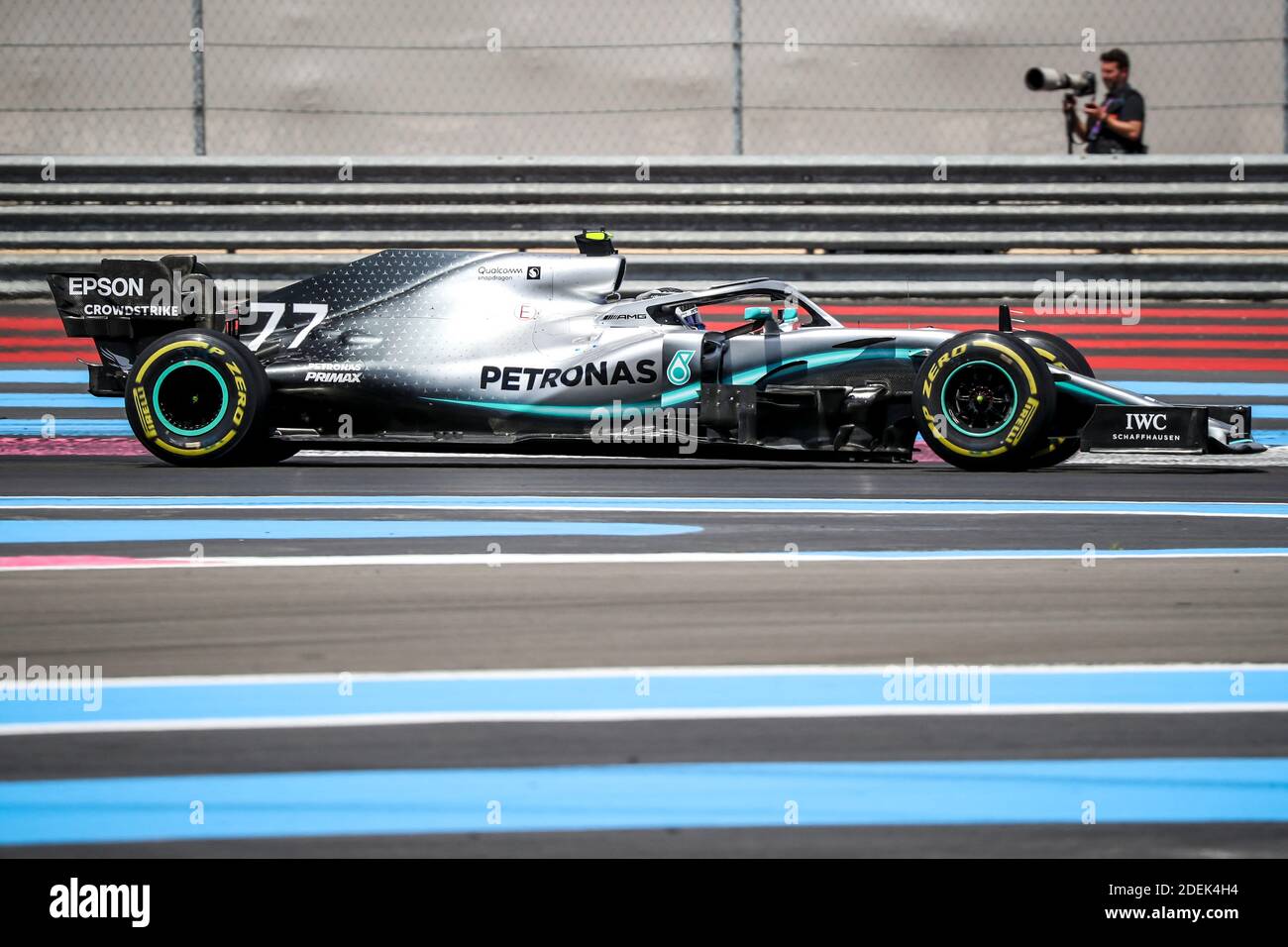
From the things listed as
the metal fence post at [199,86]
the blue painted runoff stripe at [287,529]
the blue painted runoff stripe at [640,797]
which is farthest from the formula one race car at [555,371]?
the blue painted runoff stripe at [640,797]

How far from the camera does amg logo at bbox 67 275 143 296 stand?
9266 mm

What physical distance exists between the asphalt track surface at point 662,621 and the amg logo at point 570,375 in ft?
1.74

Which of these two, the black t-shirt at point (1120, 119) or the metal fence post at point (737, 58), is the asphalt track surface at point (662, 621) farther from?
the black t-shirt at point (1120, 119)

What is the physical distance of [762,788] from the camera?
3559mm

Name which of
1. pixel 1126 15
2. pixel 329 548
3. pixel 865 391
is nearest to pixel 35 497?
pixel 329 548

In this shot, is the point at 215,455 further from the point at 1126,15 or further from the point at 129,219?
the point at 1126,15

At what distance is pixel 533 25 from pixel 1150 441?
6.38 metres

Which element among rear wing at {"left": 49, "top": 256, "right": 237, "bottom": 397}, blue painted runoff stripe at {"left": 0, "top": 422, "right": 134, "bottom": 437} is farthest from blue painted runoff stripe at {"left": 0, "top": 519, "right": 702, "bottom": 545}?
blue painted runoff stripe at {"left": 0, "top": 422, "right": 134, "bottom": 437}

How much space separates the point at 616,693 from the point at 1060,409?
5.28 m

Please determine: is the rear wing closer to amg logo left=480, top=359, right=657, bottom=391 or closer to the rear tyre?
amg logo left=480, top=359, right=657, bottom=391

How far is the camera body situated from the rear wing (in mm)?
6027

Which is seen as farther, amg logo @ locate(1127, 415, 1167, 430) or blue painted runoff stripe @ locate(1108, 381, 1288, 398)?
blue painted runoff stripe @ locate(1108, 381, 1288, 398)
